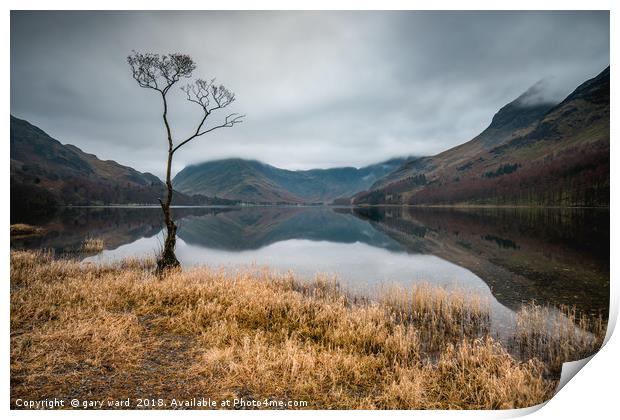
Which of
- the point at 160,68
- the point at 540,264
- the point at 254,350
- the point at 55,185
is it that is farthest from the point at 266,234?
the point at 55,185

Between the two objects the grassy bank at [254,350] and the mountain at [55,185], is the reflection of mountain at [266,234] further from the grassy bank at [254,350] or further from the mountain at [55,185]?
the mountain at [55,185]

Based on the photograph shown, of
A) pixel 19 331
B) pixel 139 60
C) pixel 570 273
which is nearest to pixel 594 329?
pixel 570 273

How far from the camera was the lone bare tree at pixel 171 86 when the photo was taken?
42.6ft

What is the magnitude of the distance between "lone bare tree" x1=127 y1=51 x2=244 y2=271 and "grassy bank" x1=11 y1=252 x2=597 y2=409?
13.5 ft

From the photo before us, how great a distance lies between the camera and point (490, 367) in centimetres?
691

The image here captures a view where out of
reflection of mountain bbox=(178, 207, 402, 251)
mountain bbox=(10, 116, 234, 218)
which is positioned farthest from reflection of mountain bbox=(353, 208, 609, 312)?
mountain bbox=(10, 116, 234, 218)

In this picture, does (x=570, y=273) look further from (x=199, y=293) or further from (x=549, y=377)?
(x=199, y=293)

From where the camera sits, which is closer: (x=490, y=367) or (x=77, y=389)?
(x=77, y=389)

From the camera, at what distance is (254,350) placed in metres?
7.12

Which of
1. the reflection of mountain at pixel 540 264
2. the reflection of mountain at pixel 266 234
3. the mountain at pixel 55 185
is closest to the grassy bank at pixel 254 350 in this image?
the reflection of mountain at pixel 540 264

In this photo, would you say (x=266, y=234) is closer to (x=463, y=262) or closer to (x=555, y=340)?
(x=463, y=262)

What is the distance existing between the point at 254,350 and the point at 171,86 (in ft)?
40.0

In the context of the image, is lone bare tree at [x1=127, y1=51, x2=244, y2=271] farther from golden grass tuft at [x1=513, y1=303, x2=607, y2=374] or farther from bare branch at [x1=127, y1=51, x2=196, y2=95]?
golden grass tuft at [x1=513, y1=303, x2=607, y2=374]
